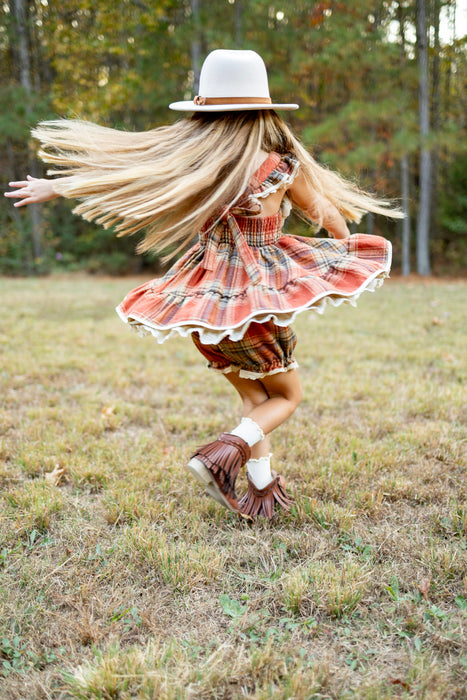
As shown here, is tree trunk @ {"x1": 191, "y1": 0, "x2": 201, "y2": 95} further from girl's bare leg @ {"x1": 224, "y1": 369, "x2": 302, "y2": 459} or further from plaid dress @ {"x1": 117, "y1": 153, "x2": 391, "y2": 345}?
girl's bare leg @ {"x1": 224, "y1": 369, "x2": 302, "y2": 459}

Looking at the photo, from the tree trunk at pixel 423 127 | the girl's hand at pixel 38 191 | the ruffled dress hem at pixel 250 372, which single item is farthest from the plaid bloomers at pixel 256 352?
the tree trunk at pixel 423 127

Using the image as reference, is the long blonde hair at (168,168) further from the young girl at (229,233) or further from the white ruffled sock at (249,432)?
the white ruffled sock at (249,432)

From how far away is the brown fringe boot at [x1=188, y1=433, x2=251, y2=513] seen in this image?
218 cm

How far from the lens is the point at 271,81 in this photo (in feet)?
40.8

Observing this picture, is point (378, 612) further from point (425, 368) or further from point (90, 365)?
point (90, 365)

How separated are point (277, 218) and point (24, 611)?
5.66 feet

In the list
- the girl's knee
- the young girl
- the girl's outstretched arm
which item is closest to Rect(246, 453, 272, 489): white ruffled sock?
the young girl

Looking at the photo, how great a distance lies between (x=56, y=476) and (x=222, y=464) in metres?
1.06

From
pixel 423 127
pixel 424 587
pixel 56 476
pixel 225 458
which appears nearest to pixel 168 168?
pixel 225 458

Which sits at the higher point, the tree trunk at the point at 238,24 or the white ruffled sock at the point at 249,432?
the tree trunk at the point at 238,24

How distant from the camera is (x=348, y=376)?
455cm

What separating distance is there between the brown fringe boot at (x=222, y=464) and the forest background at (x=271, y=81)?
969cm

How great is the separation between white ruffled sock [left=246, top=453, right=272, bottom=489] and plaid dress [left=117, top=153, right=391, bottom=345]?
0.68 metres

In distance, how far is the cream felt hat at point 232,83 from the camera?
220 centimetres
